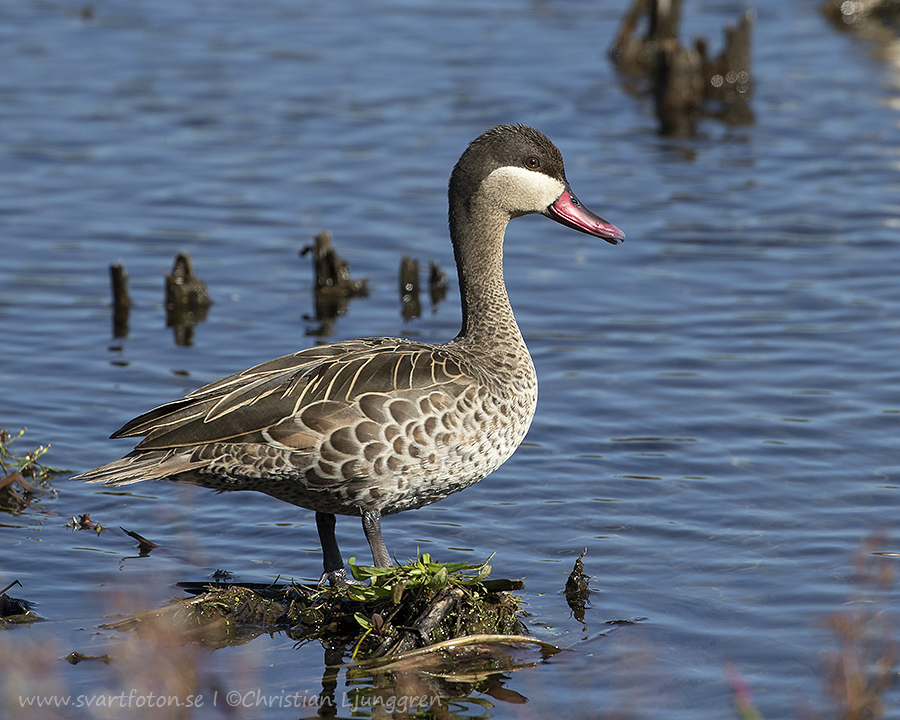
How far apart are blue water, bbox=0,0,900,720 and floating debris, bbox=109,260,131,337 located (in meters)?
0.14

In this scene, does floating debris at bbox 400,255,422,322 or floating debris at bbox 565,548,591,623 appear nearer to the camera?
floating debris at bbox 565,548,591,623

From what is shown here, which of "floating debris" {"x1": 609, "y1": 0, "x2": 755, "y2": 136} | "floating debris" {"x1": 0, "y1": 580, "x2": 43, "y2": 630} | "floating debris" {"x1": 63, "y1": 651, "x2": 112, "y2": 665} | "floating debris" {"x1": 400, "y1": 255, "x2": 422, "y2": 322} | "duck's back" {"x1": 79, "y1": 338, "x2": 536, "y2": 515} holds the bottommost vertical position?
"floating debris" {"x1": 63, "y1": 651, "x2": 112, "y2": 665}

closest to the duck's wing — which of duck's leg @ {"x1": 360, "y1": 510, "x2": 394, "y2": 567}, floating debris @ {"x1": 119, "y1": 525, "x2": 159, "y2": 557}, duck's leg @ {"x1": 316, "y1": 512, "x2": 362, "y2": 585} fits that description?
duck's leg @ {"x1": 360, "y1": 510, "x2": 394, "y2": 567}

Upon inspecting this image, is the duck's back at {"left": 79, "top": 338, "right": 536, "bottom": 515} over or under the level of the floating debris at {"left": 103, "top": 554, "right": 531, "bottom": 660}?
over

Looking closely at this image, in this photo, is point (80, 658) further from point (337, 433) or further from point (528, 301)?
point (528, 301)

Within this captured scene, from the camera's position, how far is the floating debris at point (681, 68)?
15.4 meters

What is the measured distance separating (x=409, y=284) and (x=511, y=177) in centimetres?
385

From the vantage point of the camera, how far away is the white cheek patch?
669 cm

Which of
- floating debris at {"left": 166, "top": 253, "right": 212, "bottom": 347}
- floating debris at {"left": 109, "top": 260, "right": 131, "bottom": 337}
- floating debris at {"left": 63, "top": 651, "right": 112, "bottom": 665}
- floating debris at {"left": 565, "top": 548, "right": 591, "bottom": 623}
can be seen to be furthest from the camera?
floating debris at {"left": 166, "top": 253, "right": 212, "bottom": 347}

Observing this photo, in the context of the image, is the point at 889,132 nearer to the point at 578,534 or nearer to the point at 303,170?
the point at 303,170

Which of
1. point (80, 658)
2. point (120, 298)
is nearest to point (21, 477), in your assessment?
point (80, 658)

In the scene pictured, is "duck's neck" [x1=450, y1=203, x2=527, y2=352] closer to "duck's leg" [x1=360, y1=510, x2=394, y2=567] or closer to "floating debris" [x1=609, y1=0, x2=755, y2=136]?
"duck's leg" [x1=360, y1=510, x2=394, y2=567]

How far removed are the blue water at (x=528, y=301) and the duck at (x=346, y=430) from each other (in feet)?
1.63

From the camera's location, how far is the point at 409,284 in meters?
10.5
